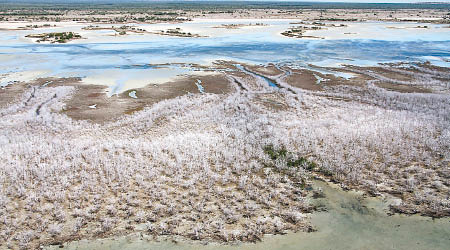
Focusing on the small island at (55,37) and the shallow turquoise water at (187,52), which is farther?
the small island at (55,37)

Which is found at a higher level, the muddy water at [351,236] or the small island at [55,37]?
the small island at [55,37]

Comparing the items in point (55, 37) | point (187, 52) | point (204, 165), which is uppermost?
point (55, 37)

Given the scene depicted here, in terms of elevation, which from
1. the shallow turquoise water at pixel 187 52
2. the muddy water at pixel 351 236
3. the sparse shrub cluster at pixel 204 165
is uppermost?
the shallow turquoise water at pixel 187 52

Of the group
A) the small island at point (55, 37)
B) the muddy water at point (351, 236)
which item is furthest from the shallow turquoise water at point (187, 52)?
the muddy water at point (351, 236)

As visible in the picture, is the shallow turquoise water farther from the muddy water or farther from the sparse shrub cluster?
the muddy water

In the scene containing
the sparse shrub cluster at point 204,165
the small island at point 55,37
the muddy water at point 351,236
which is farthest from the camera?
the small island at point 55,37

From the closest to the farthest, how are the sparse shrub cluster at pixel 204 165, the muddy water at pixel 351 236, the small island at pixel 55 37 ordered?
the muddy water at pixel 351 236 < the sparse shrub cluster at pixel 204 165 < the small island at pixel 55 37

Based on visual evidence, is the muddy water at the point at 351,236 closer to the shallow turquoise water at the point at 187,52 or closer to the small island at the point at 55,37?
the shallow turquoise water at the point at 187,52

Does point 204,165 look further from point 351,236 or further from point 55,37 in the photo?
point 55,37

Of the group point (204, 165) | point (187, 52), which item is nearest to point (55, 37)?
point (187, 52)
